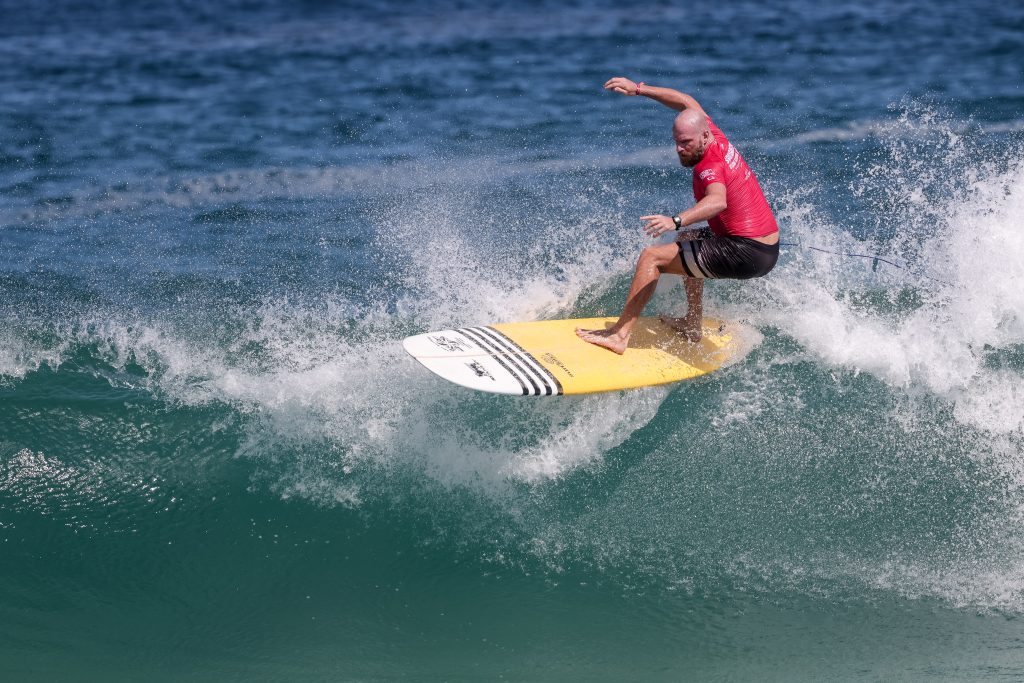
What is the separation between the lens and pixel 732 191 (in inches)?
304

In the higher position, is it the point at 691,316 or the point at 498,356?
the point at 691,316

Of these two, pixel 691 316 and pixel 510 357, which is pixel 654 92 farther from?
pixel 510 357

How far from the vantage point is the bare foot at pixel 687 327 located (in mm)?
8445

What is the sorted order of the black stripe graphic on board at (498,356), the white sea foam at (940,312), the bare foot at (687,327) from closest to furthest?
the black stripe graphic on board at (498,356) < the bare foot at (687,327) < the white sea foam at (940,312)

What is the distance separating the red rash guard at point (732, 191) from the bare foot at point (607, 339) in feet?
3.57

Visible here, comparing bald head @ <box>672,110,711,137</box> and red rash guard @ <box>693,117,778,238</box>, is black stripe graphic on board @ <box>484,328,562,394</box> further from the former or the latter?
bald head @ <box>672,110,711,137</box>

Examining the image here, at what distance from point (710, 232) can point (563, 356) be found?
1.51 meters

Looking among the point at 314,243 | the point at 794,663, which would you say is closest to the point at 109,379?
the point at 314,243

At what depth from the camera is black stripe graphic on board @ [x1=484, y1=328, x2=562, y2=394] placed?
301 inches

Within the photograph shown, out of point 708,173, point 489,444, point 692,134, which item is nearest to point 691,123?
point 692,134

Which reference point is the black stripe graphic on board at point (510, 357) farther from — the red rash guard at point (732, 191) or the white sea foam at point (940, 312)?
the white sea foam at point (940, 312)

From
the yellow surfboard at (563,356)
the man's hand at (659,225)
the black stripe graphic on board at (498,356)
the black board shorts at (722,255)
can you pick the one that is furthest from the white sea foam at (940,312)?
the black stripe graphic on board at (498,356)

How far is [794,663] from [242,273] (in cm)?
734

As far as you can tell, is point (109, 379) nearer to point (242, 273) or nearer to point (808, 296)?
point (242, 273)
